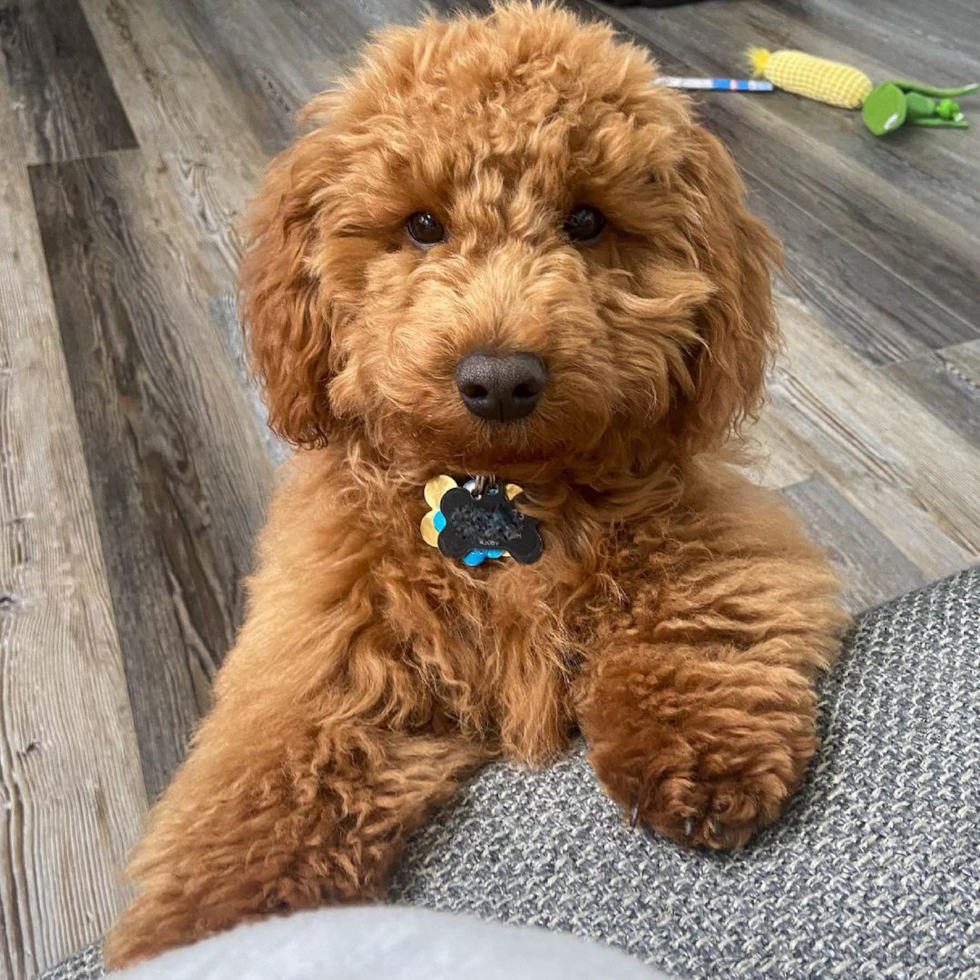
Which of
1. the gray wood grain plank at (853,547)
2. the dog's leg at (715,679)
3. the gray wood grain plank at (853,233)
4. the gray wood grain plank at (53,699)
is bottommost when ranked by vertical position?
the gray wood grain plank at (53,699)

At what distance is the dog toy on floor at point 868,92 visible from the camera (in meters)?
2.85

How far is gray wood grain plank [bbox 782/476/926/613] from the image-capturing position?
64.9 inches

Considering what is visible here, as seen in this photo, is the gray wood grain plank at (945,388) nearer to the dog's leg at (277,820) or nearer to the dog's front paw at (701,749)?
the dog's front paw at (701,749)

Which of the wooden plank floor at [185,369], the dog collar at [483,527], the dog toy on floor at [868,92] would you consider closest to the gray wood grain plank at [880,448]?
the wooden plank floor at [185,369]

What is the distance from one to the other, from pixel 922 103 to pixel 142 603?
8.69ft

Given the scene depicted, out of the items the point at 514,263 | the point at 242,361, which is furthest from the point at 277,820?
the point at 242,361

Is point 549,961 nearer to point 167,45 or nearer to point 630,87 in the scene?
point 630,87

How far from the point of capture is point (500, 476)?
984 millimetres

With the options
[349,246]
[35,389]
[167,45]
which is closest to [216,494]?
[35,389]

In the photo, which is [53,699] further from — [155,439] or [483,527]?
[483,527]

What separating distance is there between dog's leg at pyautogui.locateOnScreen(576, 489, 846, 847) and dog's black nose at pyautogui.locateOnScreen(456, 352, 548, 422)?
0.79ft

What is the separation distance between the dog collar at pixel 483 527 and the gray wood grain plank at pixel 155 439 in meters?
0.69

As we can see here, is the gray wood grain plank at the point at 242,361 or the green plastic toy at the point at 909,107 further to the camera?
the green plastic toy at the point at 909,107

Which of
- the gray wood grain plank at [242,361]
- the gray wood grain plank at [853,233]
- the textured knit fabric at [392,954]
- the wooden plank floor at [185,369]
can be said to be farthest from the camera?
the gray wood grain plank at [853,233]
